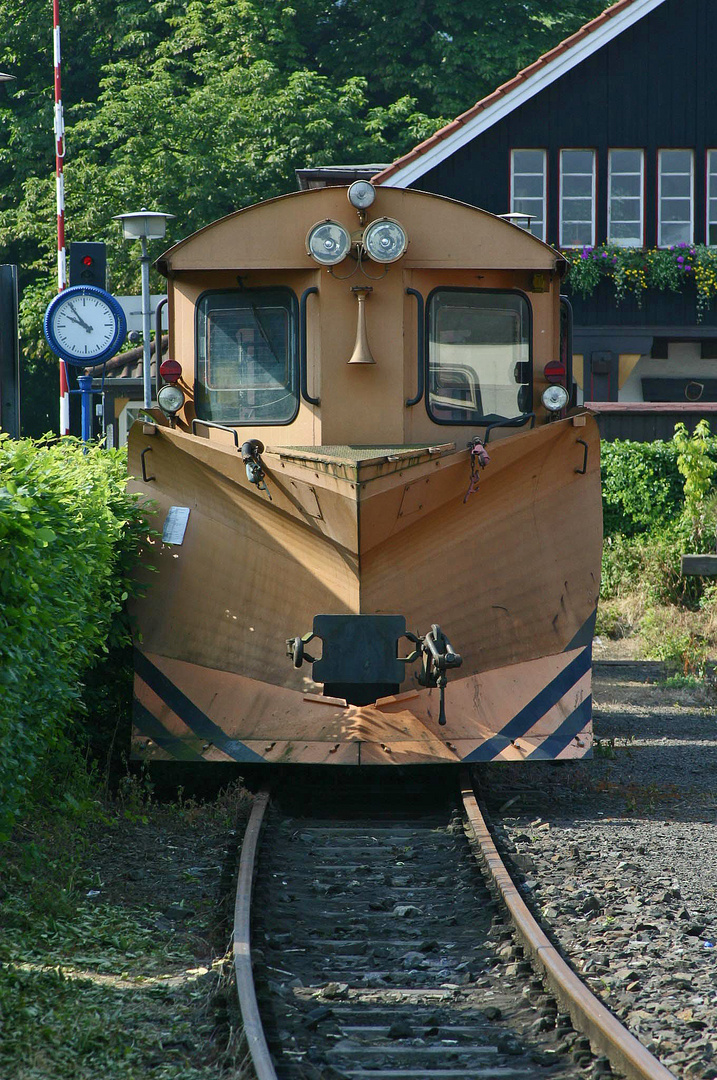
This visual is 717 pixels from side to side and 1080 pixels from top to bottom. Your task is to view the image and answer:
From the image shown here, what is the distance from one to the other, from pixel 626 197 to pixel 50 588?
734 inches

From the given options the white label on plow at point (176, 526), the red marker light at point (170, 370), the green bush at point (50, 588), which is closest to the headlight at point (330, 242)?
the red marker light at point (170, 370)

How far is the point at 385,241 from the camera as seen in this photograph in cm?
827

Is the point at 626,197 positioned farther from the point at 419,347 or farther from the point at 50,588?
the point at 50,588

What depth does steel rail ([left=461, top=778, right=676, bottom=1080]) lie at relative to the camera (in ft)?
13.8

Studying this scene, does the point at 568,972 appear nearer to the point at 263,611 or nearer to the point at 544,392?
the point at 263,611

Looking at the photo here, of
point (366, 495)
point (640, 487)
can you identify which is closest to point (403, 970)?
point (366, 495)

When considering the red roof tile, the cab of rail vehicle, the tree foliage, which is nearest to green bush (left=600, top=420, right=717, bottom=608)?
the red roof tile

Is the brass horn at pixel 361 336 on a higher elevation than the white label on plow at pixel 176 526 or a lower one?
higher

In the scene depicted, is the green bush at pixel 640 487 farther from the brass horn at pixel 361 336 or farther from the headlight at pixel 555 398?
the brass horn at pixel 361 336

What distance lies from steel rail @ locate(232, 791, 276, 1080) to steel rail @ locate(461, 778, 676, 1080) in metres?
1.09

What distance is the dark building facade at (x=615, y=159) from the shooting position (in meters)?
23.0

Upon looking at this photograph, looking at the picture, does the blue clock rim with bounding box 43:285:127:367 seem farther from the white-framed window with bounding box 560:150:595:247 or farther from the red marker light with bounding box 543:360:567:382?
the white-framed window with bounding box 560:150:595:247

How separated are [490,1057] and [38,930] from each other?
6.96 ft

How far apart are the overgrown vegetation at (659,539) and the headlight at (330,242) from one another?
7966 millimetres
